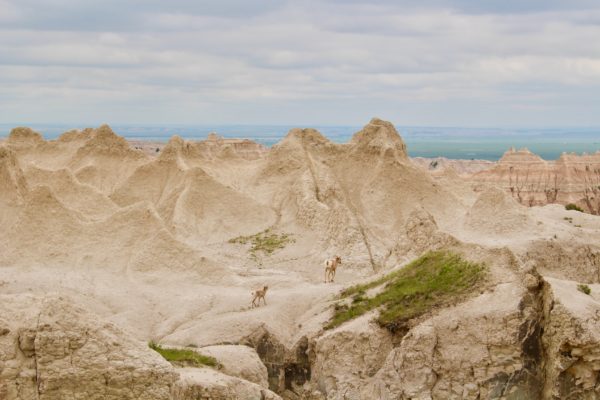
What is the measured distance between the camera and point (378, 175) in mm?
60438

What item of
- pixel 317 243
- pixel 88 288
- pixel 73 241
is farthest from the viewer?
pixel 317 243

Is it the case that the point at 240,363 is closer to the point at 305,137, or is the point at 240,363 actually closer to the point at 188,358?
the point at 188,358

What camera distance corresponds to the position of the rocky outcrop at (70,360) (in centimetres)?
1902

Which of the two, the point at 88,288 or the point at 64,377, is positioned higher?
the point at 64,377

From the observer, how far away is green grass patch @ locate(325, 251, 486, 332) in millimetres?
29328

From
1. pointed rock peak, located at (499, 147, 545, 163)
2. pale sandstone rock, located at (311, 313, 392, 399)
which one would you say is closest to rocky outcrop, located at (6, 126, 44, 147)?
pale sandstone rock, located at (311, 313, 392, 399)

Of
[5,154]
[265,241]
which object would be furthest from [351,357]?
[5,154]

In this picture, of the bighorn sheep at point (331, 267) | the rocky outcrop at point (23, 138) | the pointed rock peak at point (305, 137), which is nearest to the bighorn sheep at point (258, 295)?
the bighorn sheep at point (331, 267)

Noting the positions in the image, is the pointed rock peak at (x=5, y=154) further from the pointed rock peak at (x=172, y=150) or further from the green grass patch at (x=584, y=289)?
the green grass patch at (x=584, y=289)

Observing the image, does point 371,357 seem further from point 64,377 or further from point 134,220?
point 134,220

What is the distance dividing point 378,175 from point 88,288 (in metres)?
25.3

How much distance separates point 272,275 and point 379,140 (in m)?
20.2

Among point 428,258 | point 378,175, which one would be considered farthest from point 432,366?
point 378,175

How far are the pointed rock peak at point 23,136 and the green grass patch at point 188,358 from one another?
170 feet
